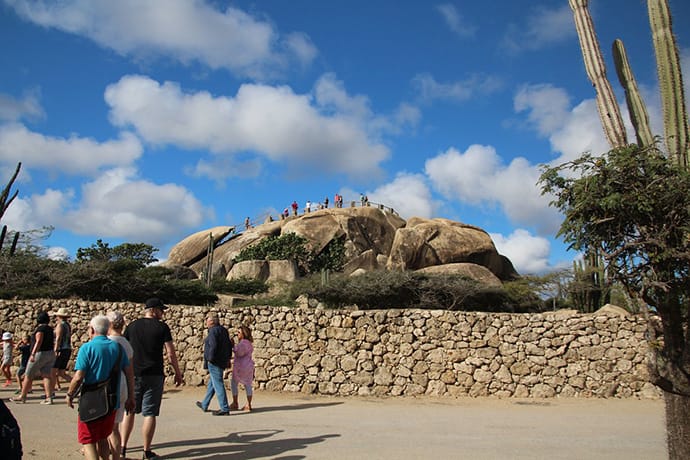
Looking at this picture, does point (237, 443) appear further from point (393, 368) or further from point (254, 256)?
point (254, 256)

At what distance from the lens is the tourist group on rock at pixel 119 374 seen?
4.84m

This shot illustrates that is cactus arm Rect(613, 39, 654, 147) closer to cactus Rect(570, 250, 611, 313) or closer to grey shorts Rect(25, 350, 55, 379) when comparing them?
grey shorts Rect(25, 350, 55, 379)

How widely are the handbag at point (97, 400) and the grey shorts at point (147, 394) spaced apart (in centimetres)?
123

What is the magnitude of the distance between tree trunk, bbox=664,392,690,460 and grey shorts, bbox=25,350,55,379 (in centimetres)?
955

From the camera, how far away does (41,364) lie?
9.59 metres

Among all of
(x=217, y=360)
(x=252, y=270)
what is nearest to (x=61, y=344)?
(x=217, y=360)

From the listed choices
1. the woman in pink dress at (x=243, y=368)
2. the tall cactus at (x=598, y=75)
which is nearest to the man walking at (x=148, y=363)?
the woman in pink dress at (x=243, y=368)

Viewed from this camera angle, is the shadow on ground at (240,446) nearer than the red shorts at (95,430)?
No

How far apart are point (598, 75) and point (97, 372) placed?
741 cm

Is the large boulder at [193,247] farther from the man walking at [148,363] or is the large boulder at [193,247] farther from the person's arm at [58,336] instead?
the man walking at [148,363]

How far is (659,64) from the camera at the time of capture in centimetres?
711

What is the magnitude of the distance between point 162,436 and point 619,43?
875 centimetres

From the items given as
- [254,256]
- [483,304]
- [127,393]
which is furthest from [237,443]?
[254,256]

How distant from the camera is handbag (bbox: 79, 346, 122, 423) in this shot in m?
4.79
